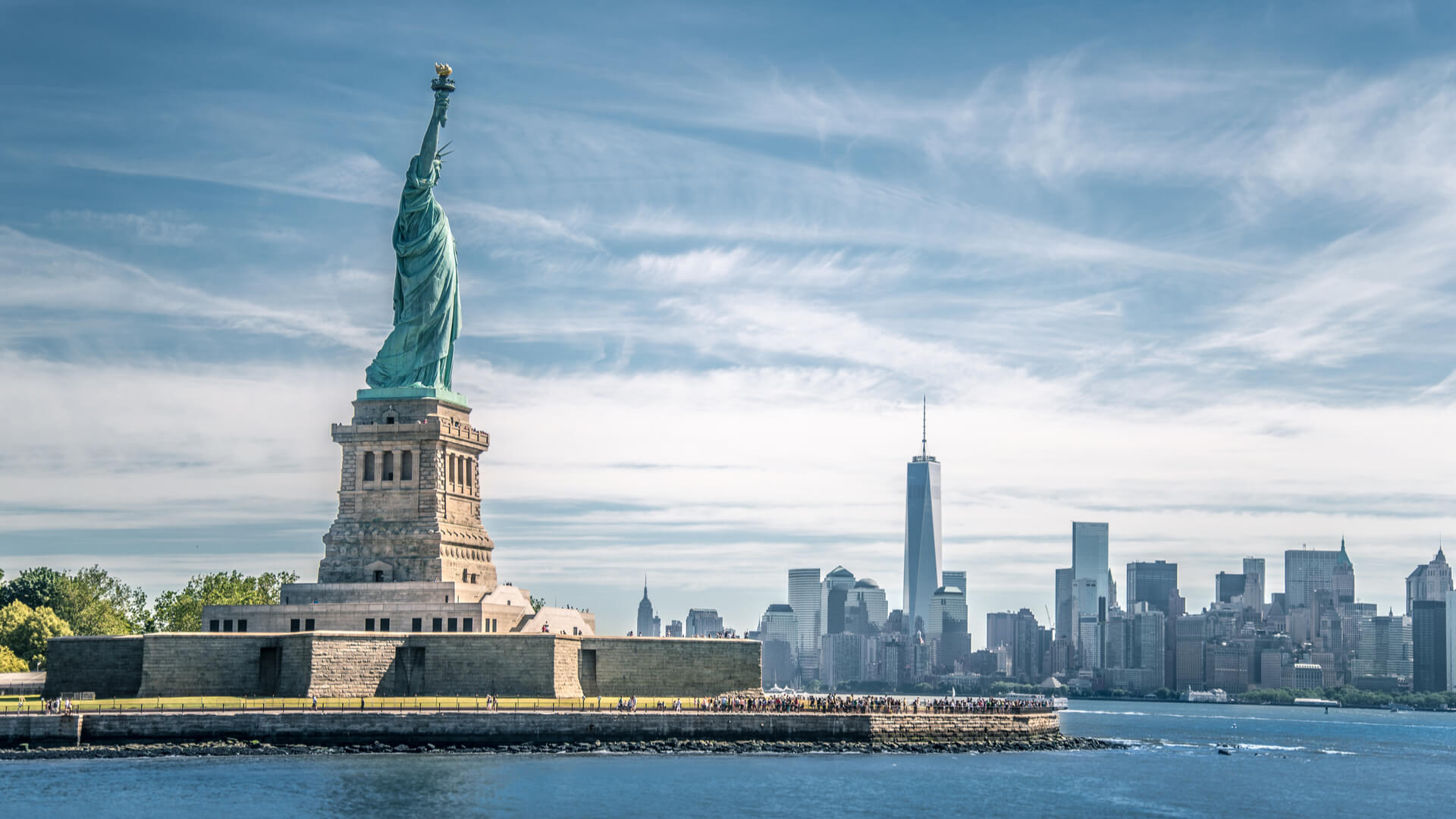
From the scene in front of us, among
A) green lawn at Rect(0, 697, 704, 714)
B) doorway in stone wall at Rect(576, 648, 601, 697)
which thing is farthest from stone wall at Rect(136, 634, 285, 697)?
doorway in stone wall at Rect(576, 648, 601, 697)

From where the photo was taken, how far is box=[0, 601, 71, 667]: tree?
11788 centimetres

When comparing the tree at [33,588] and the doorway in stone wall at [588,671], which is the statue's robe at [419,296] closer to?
the doorway in stone wall at [588,671]

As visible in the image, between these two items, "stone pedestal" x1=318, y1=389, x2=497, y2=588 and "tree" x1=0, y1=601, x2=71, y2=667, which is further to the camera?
"tree" x1=0, y1=601, x2=71, y2=667

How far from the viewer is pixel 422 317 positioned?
10381 cm

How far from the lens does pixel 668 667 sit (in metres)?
98.7

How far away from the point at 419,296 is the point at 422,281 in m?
0.87

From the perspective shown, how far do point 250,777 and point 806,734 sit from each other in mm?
30234

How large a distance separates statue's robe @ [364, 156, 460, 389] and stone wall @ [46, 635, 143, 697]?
827 inches

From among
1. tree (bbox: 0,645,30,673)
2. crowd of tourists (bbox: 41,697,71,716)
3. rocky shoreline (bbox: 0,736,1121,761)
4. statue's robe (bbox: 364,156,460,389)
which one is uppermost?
statue's robe (bbox: 364,156,460,389)

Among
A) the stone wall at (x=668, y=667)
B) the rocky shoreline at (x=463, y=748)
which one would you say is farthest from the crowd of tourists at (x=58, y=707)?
the stone wall at (x=668, y=667)

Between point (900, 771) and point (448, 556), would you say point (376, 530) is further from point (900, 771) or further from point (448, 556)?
point (900, 771)

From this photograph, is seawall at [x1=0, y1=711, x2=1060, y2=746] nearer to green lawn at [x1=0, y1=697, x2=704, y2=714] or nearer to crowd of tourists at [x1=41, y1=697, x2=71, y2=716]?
green lawn at [x1=0, y1=697, x2=704, y2=714]

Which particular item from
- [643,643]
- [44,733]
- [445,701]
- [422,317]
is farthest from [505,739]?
[422,317]

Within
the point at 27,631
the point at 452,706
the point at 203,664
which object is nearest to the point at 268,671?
the point at 203,664
